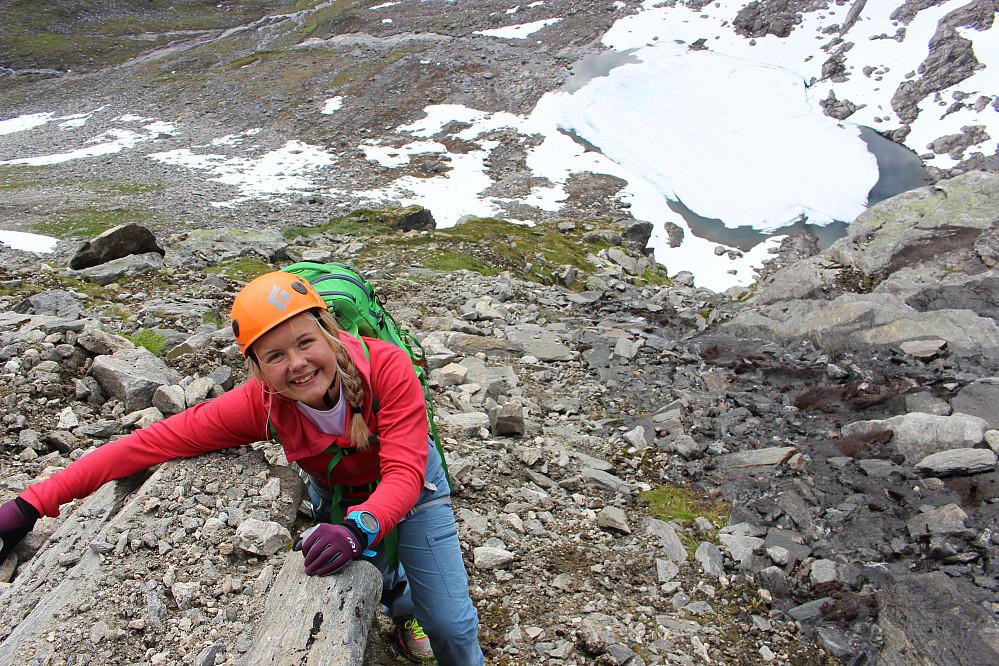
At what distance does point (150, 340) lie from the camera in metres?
7.73

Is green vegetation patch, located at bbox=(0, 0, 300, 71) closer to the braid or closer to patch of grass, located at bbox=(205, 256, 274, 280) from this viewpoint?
patch of grass, located at bbox=(205, 256, 274, 280)

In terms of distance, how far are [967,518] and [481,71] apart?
47637 millimetres

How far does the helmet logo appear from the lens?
3172 mm

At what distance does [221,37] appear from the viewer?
63.4 metres

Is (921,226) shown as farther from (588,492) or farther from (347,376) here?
(347,376)

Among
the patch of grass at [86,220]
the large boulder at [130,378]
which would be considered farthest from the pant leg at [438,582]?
the patch of grass at [86,220]

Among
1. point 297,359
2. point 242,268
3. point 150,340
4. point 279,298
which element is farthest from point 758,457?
point 242,268

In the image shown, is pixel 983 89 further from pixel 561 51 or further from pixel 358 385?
pixel 358 385

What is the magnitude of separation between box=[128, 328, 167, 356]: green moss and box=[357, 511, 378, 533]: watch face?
581 cm

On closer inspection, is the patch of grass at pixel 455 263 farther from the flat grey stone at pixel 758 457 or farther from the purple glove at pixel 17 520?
the purple glove at pixel 17 520

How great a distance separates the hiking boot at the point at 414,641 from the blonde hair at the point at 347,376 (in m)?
1.66

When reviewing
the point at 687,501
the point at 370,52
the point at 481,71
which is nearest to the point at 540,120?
the point at 481,71

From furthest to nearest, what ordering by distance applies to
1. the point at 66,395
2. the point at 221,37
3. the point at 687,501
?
the point at 221,37, the point at 687,501, the point at 66,395

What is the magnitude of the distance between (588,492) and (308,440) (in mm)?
4146
